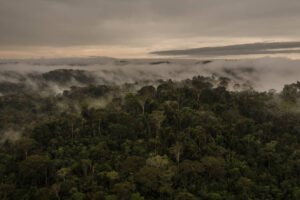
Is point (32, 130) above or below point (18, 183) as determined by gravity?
above

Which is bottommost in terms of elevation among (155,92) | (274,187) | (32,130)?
(274,187)

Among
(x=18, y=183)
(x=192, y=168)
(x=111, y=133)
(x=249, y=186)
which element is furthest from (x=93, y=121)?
(x=249, y=186)

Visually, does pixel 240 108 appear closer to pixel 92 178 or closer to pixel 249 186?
pixel 249 186

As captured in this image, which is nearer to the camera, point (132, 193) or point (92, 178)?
point (132, 193)

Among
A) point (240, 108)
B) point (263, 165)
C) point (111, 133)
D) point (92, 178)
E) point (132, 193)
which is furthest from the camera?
point (240, 108)

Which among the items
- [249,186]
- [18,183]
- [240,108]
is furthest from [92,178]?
[240,108]

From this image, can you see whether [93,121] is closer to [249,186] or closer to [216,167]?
[216,167]

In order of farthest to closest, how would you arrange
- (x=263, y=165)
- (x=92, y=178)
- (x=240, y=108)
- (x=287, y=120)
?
1. (x=240, y=108)
2. (x=287, y=120)
3. (x=263, y=165)
4. (x=92, y=178)
